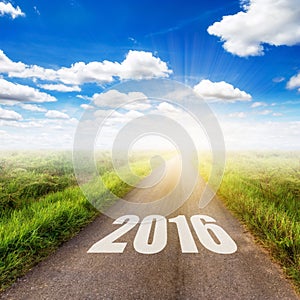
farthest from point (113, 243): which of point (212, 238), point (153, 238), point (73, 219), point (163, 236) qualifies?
point (212, 238)

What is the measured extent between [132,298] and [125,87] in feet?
26.5

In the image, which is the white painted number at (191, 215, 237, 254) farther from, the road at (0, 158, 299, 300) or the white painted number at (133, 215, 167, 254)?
the white painted number at (133, 215, 167, 254)

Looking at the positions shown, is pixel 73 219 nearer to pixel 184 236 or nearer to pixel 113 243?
pixel 113 243

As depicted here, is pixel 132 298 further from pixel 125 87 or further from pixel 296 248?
pixel 125 87

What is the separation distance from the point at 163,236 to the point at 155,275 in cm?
161

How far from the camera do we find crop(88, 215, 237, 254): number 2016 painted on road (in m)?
4.35

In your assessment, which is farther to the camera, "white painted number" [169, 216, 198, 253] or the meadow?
"white painted number" [169, 216, 198, 253]

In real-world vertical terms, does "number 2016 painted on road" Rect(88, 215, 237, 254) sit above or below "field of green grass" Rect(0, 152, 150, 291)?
below

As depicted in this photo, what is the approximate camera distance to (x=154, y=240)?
4.79 m

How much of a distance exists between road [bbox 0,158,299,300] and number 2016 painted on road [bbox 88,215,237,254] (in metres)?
0.12

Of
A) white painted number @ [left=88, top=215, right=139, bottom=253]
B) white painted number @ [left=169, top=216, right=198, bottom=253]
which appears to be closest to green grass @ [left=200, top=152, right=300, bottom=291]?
white painted number @ [left=169, top=216, right=198, bottom=253]

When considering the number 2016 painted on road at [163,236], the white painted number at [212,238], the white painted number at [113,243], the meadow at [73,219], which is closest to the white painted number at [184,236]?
the number 2016 painted on road at [163,236]

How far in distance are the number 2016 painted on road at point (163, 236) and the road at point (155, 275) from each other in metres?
0.12

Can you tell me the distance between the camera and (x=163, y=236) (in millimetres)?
5000
